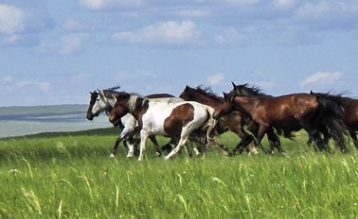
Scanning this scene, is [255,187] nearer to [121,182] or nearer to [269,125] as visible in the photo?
[121,182]

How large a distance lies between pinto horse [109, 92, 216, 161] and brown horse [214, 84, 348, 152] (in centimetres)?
42

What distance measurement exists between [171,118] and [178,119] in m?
0.19

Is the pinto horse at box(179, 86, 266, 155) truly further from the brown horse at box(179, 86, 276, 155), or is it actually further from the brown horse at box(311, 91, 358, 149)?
the brown horse at box(311, 91, 358, 149)

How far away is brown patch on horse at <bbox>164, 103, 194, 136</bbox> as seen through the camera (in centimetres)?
1972

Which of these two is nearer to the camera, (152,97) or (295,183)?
(295,183)

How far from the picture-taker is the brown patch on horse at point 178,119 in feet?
64.7

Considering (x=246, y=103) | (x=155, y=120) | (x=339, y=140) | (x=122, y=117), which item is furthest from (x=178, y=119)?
(x=339, y=140)

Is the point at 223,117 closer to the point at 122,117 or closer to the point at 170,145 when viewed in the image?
the point at 170,145

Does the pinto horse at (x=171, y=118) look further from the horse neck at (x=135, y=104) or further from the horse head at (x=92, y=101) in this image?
the horse head at (x=92, y=101)

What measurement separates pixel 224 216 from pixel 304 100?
12787 millimetres

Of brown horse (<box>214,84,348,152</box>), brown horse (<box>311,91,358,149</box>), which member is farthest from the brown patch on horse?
brown horse (<box>311,91,358,149</box>)

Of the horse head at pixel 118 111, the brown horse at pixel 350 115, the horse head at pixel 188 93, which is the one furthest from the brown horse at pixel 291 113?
the horse head at pixel 118 111

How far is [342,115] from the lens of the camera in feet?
62.6

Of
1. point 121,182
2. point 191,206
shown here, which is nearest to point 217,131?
point 121,182
